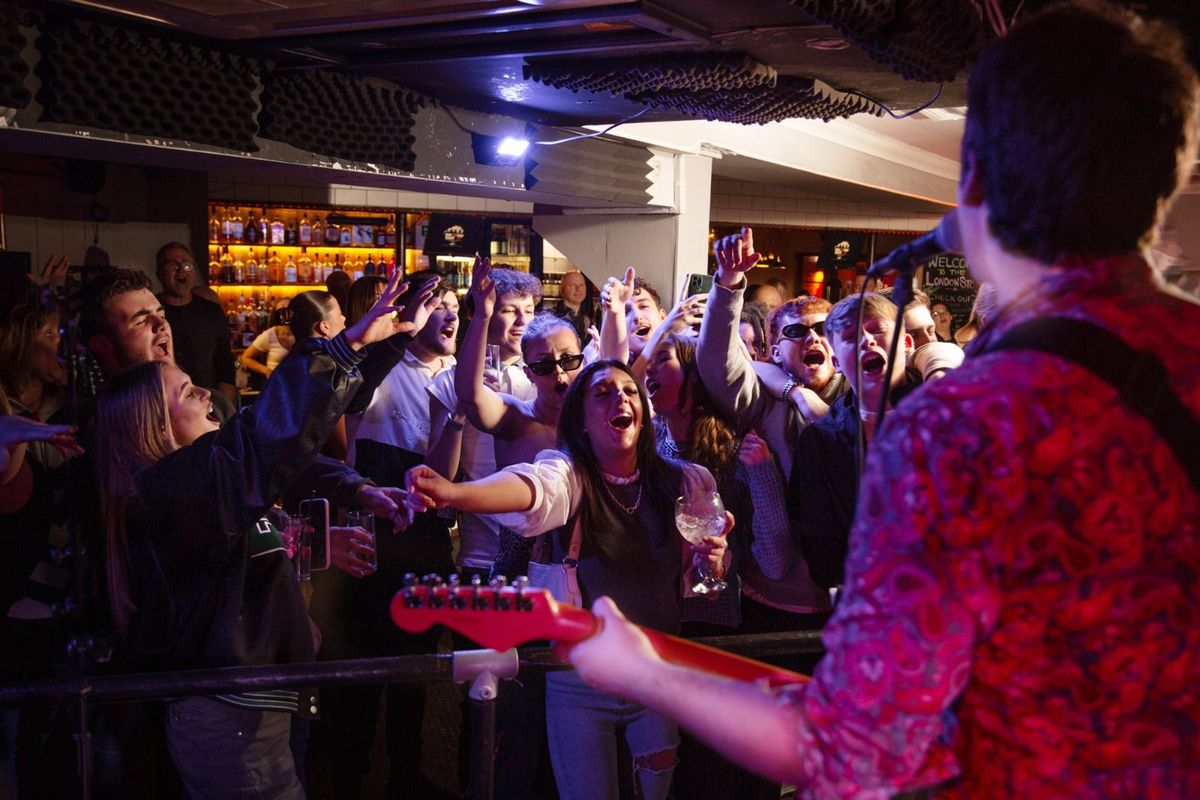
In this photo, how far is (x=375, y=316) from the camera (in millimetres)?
2693

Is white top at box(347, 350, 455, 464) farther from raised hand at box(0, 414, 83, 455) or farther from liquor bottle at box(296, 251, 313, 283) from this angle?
liquor bottle at box(296, 251, 313, 283)

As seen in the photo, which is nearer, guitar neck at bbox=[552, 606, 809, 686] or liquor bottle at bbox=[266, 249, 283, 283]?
guitar neck at bbox=[552, 606, 809, 686]

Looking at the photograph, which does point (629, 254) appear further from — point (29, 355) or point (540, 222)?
point (29, 355)

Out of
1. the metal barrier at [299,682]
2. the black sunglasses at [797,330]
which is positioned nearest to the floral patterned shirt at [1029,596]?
the metal barrier at [299,682]

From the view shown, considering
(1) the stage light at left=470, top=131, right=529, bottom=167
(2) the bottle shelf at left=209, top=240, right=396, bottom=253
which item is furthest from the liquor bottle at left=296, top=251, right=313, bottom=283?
(1) the stage light at left=470, top=131, right=529, bottom=167

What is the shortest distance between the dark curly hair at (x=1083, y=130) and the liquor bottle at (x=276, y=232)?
355 inches

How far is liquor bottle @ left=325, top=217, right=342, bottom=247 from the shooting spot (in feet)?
31.7

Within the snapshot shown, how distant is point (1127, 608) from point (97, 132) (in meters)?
3.33

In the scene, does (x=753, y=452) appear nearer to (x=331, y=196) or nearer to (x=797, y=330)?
(x=797, y=330)

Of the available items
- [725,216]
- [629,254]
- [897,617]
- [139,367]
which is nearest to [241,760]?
[139,367]

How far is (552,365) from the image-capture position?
3.58 meters

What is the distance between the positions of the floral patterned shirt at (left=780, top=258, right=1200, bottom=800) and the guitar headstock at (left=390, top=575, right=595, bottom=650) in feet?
1.41

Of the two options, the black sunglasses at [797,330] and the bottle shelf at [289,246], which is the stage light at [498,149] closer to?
the black sunglasses at [797,330]

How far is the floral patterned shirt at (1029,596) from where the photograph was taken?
0.90m
